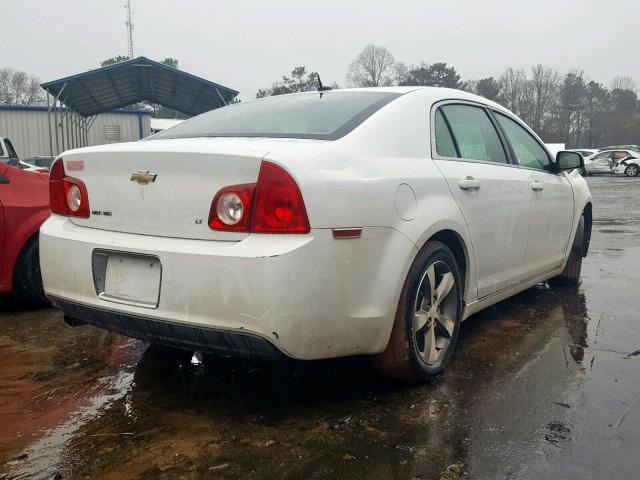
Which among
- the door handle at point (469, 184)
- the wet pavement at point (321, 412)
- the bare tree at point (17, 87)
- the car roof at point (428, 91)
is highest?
the bare tree at point (17, 87)

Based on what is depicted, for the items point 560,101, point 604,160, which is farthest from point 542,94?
point 604,160

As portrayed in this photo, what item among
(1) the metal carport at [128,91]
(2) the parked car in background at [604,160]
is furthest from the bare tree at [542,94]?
(1) the metal carport at [128,91]

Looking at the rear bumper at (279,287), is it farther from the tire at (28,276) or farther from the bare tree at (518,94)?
the bare tree at (518,94)

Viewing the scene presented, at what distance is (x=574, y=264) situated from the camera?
5328mm

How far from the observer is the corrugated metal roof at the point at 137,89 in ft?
59.5

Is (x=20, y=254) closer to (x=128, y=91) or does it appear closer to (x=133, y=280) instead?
(x=133, y=280)

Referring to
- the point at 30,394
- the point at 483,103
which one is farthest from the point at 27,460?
the point at 483,103

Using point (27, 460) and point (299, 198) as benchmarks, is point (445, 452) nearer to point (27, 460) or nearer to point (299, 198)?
point (299, 198)

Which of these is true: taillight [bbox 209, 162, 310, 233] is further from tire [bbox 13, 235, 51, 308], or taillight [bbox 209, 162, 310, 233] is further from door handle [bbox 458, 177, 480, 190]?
tire [bbox 13, 235, 51, 308]

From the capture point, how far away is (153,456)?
2.40 m

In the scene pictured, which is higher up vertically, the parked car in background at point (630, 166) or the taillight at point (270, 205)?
the taillight at point (270, 205)

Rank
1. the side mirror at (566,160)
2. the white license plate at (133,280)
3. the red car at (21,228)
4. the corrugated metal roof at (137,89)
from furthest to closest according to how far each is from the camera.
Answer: the corrugated metal roof at (137,89)
the side mirror at (566,160)
the red car at (21,228)
the white license plate at (133,280)

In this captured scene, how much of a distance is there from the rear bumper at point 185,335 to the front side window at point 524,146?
2.60m

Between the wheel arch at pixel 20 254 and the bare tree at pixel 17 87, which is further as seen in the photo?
the bare tree at pixel 17 87
